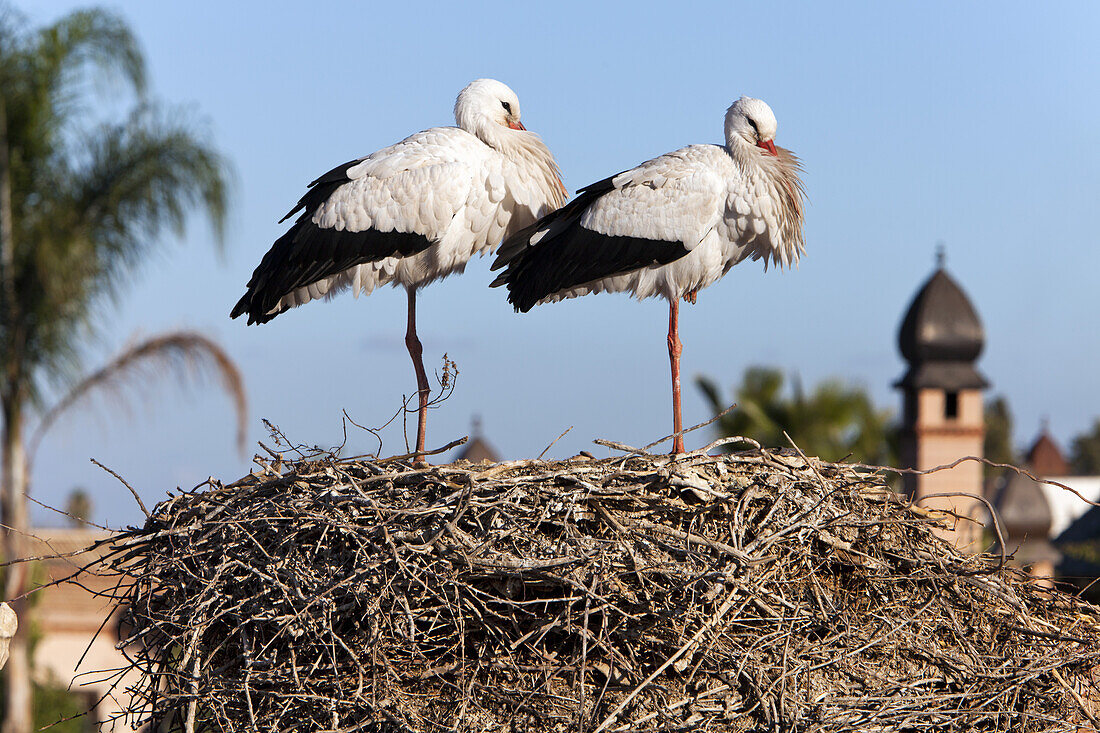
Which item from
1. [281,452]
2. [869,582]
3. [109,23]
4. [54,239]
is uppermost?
[109,23]

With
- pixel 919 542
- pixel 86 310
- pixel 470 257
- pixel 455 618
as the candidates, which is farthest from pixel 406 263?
pixel 86 310

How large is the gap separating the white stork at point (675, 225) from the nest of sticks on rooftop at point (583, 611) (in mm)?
1298

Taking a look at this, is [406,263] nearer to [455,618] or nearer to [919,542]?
[455,618]

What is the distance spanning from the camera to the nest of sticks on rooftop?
5.16 m

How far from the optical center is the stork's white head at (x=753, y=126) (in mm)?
7059

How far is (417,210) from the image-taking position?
6.99 m

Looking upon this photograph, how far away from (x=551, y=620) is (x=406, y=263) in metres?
2.71

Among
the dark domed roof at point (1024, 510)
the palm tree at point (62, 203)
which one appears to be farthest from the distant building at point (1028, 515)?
the palm tree at point (62, 203)

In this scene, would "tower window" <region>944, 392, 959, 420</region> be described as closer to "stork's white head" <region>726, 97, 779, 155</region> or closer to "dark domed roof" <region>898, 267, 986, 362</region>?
"dark domed roof" <region>898, 267, 986, 362</region>

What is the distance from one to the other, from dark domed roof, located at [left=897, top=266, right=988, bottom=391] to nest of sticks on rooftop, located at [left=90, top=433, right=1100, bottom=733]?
572 inches

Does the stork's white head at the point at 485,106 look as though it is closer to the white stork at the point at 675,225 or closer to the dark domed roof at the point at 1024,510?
the white stork at the point at 675,225

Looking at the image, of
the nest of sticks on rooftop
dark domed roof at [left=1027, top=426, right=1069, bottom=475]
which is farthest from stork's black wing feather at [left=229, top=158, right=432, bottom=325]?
dark domed roof at [left=1027, top=426, right=1069, bottom=475]

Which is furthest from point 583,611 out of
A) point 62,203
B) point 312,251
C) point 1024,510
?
point 1024,510

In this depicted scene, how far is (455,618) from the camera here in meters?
5.18
